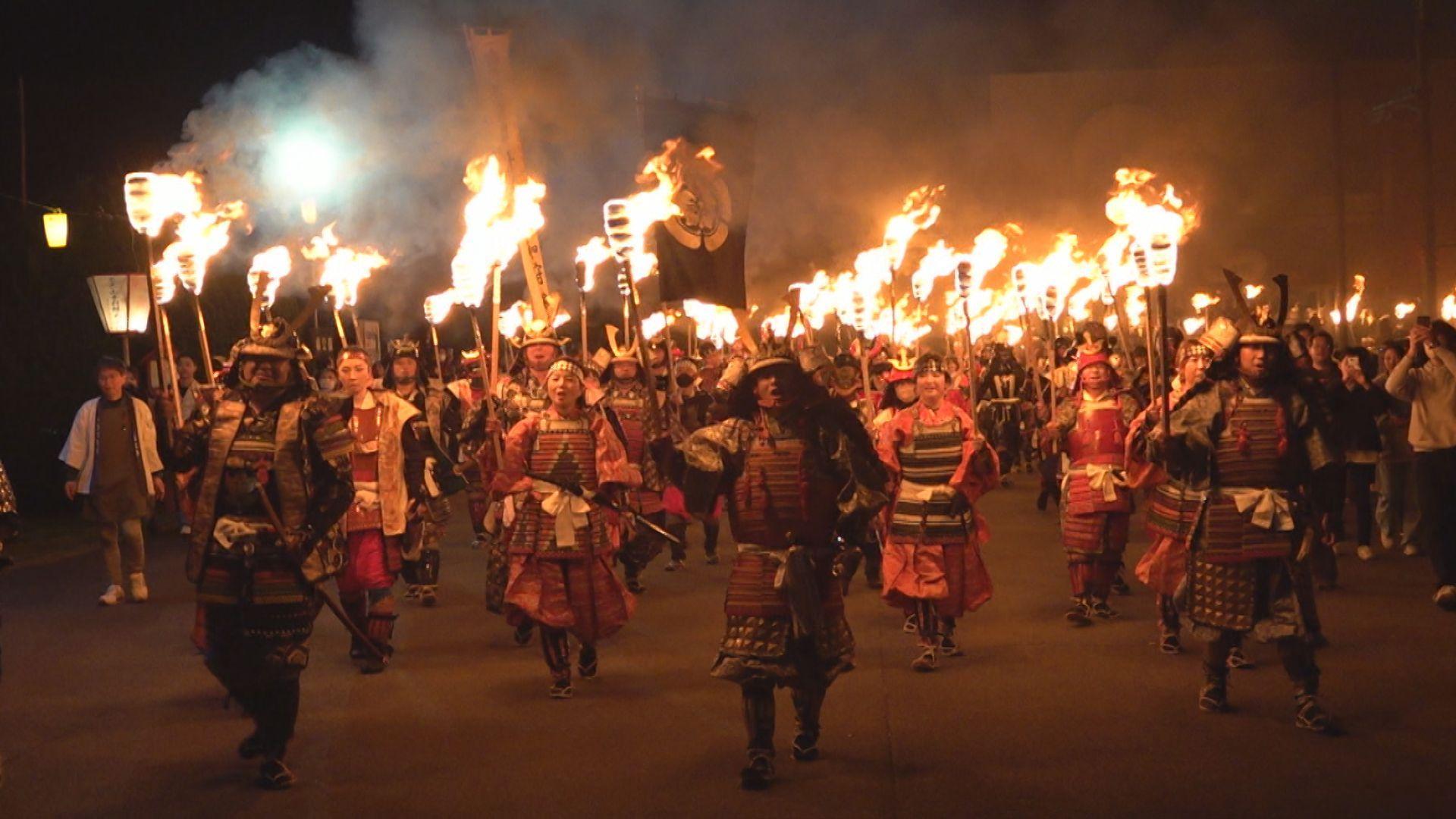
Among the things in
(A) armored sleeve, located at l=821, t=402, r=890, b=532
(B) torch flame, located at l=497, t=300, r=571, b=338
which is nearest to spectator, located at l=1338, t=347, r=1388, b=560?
(B) torch flame, located at l=497, t=300, r=571, b=338

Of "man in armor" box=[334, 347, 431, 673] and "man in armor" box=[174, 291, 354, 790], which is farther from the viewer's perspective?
"man in armor" box=[334, 347, 431, 673]

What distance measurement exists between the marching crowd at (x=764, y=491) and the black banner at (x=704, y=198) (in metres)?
0.69

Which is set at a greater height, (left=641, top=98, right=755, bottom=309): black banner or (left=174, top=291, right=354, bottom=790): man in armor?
(left=641, top=98, right=755, bottom=309): black banner

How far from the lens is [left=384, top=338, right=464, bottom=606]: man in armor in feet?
30.3

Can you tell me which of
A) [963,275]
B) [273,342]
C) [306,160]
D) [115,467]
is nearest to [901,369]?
[963,275]

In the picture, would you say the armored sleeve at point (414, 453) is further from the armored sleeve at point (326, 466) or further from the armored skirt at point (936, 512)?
the armored skirt at point (936, 512)

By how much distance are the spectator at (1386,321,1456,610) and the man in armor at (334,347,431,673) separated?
674cm

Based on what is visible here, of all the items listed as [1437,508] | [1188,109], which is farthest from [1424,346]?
[1188,109]

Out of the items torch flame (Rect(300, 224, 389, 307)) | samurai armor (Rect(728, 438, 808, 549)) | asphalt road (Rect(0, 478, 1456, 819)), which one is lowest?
asphalt road (Rect(0, 478, 1456, 819))

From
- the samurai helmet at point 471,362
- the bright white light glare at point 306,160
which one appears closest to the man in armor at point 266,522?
the samurai helmet at point 471,362

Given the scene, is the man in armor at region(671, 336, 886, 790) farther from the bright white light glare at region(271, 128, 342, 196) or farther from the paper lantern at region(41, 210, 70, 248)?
the paper lantern at region(41, 210, 70, 248)

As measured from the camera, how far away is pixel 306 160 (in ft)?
52.1

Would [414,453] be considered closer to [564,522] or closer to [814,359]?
[564,522]

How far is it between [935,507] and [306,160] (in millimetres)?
9925
